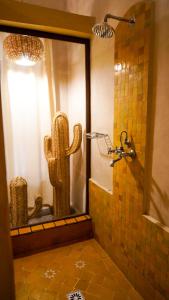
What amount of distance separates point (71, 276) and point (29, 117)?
5.05 feet

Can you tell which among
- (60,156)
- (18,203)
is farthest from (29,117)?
(18,203)

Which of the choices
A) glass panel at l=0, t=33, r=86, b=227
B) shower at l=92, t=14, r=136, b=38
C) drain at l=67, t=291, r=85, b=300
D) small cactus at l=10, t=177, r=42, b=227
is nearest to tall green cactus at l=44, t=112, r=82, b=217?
glass panel at l=0, t=33, r=86, b=227

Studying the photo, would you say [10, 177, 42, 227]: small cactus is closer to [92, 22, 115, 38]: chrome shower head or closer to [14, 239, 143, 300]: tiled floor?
Result: [14, 239, 143, 300]: tiled floor

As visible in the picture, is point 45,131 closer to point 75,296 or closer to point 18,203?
point 18,203

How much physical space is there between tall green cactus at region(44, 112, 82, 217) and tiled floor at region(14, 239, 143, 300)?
1.48 feet

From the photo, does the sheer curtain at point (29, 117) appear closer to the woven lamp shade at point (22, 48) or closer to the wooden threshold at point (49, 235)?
the woven lamp shade at point (22, 48)

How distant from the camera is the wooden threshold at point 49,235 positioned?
5.81 ft

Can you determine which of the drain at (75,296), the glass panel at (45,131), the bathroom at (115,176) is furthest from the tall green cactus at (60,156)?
the drain at (75,296)

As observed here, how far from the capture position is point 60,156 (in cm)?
204

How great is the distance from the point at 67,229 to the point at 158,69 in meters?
1.56

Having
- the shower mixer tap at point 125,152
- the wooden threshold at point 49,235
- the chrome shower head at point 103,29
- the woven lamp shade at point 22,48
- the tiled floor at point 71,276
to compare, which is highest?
the woven lamp shade at point 22,48

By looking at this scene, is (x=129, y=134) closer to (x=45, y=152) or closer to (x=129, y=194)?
(x=129, y=194)

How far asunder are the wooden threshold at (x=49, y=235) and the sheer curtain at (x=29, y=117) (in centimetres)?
45

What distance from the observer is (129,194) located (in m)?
1.40
